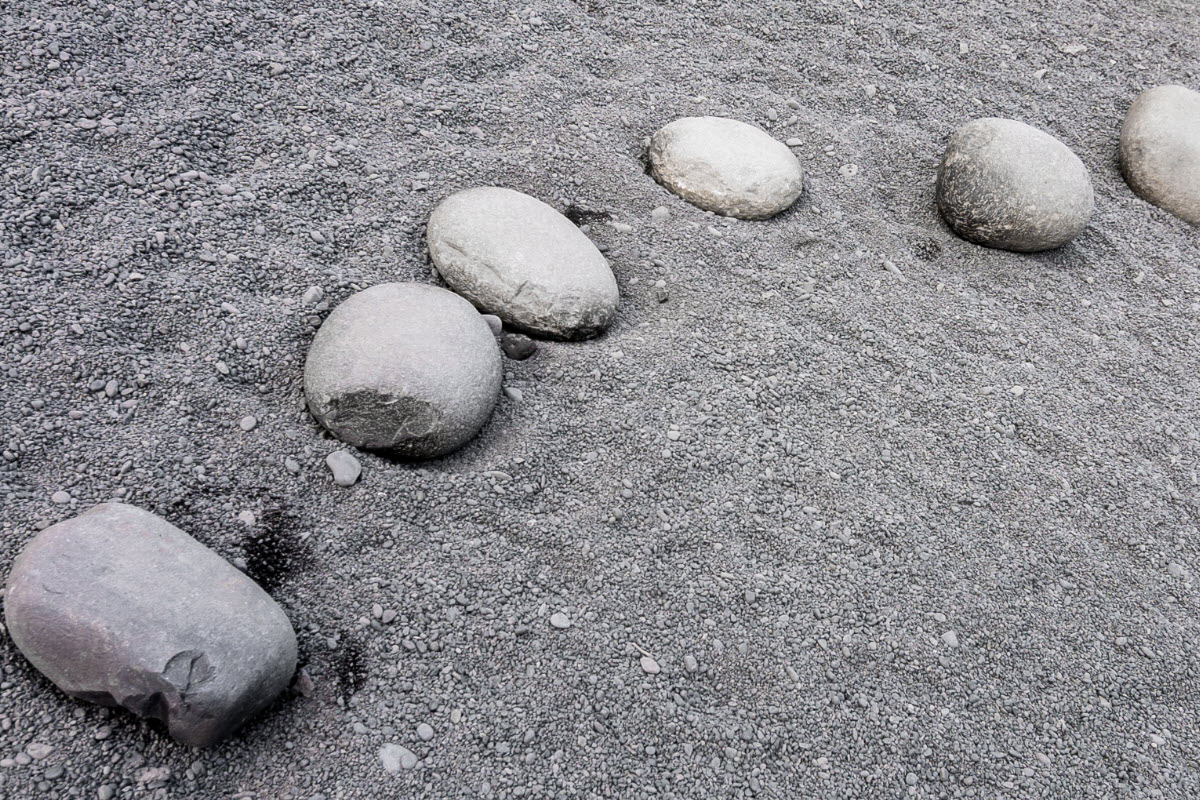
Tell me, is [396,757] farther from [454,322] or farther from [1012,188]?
[1012,188]

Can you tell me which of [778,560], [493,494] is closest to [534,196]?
[493,494]

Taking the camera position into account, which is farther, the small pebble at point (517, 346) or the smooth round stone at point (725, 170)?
the smooth round stone at point (725, 170)

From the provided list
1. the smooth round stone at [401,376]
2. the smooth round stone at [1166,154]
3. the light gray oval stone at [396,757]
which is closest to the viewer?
the light gray oval stone at [396,757]

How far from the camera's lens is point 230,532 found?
5.64 feet

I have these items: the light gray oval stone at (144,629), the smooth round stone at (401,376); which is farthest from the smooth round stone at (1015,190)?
the light gray oval stone at (144,629)

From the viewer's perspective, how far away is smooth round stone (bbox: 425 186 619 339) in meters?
2.18

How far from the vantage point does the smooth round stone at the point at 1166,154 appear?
3.03 meters

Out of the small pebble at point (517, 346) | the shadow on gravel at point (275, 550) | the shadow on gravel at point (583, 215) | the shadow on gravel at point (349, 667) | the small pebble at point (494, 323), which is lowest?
the shadow on gravel at point (349, 667)

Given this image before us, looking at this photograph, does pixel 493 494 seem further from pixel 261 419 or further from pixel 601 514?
pixel 261 419

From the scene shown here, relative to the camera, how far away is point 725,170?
2.64 m

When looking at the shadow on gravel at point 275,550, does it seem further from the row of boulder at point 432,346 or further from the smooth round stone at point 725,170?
the smooth round stone at point 725,170

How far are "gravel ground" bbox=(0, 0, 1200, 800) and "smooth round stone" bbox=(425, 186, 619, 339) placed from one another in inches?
3.6

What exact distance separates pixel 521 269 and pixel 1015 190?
5.47 feet

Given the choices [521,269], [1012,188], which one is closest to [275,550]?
[521,269]
